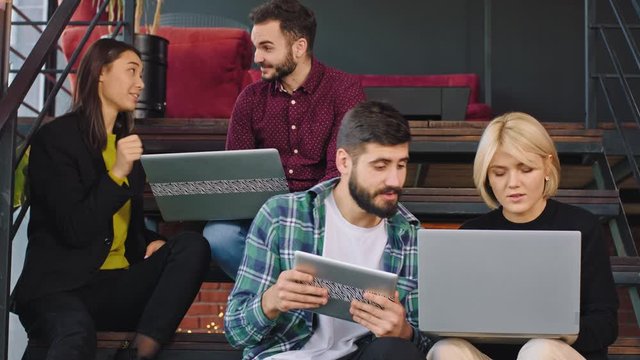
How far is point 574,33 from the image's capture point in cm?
592

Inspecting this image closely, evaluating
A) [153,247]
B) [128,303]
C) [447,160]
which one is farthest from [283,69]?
[128,303]

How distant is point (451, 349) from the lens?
205 centimetres

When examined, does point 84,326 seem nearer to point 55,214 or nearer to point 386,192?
point 55,214

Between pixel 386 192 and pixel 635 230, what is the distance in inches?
114

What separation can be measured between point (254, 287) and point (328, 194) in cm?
30

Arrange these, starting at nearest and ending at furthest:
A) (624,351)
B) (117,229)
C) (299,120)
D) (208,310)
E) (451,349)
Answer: (451,349), (624,351), (117,229), (299,120), (208,310)

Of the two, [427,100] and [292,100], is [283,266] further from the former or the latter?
[427,100]

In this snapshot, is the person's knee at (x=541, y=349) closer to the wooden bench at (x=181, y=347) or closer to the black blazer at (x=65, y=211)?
the wooden bench at (x=181, y=347)

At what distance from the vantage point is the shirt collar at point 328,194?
233 centimetres

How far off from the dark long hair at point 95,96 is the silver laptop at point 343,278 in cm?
92

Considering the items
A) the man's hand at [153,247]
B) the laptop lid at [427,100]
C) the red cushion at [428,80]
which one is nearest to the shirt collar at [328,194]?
the man's hand at [153,247]

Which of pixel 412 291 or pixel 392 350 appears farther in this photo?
pixel 412 291

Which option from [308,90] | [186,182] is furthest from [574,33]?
[186,182]

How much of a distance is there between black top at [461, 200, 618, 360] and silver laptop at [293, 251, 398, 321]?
41 centimetres
